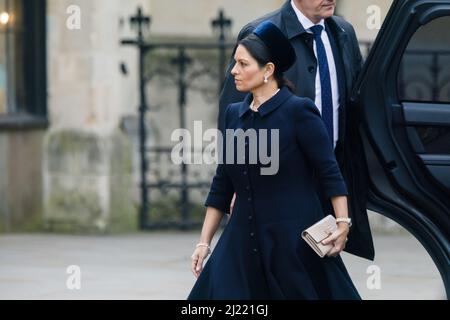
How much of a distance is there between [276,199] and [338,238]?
30 cm

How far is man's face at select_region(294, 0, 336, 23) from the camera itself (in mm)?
5785

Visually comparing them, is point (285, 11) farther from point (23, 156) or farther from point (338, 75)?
point (23, 156)

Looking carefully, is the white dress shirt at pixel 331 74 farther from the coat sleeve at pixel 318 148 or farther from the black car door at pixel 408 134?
the coat sleeve at pixel 318 148

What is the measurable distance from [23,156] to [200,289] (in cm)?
769

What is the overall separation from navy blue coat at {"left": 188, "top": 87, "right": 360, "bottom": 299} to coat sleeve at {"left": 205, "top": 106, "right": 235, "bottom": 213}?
0.46 feet

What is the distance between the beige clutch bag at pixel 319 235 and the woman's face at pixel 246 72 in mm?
645

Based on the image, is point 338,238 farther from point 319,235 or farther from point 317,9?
point 317,9

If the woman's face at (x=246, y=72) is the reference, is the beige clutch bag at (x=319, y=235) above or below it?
below

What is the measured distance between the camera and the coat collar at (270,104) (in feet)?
17.3

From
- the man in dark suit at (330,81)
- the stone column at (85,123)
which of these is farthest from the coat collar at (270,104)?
the stone column at (85,123)

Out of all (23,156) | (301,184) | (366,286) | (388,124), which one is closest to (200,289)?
(301,184)

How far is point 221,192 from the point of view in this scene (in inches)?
215

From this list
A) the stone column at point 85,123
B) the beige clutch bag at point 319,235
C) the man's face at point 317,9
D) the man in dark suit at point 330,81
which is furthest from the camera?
the stone column at point 85,123

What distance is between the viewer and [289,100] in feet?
17.3
